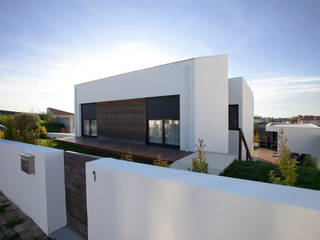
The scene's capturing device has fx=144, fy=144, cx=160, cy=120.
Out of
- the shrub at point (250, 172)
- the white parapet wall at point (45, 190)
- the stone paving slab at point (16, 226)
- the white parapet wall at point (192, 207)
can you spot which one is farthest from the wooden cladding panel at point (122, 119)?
the white parapet wall at point (192, 207)

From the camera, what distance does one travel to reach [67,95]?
13500mm

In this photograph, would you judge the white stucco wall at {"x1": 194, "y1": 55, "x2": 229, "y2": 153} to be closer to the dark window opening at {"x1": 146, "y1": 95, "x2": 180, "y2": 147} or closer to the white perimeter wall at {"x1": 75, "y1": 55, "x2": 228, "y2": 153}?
the white perimeter wall at {"x1": 75, "y1": 55, "x2": 228, "y2": 153}

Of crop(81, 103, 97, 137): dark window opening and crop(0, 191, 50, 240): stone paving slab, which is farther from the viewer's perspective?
crop(81, 103, 97, 137): dark window opening

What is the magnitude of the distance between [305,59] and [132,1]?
34.9ft

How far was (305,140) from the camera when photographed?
579 inches

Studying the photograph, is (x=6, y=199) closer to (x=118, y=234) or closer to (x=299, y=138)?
(x=118, y=234)

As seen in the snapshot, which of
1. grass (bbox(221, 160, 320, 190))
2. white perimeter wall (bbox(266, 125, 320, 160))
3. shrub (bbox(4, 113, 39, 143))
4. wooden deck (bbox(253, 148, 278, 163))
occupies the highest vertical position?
shrub (bbox(4, 113, 39, 143))

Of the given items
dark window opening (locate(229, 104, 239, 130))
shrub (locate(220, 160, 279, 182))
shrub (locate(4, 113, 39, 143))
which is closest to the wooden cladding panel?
shrub (locate(4, 113, 39, 143))

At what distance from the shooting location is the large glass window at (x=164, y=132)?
25.4 ft

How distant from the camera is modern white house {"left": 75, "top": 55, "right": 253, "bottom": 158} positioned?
6.92 m

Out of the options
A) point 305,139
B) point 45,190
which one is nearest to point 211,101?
point 45,190

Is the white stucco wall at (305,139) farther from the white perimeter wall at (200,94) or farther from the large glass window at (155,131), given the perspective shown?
the large glass window at (155,131)

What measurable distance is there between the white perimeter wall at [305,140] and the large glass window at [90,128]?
1964 centimetres

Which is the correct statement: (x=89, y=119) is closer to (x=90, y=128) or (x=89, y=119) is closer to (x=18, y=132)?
(x=90, y=128)
